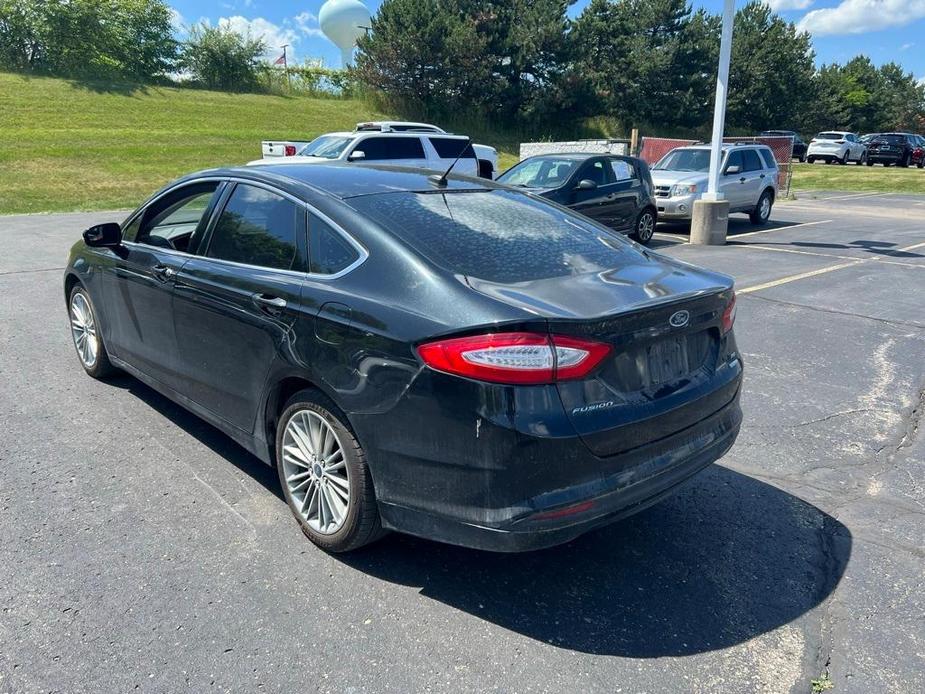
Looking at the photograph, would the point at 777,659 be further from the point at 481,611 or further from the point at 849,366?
the point at 849,366

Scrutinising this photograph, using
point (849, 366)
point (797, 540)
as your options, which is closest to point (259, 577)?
point (797, 540)

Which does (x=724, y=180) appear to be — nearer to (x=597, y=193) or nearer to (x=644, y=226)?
(x=644, y=226)

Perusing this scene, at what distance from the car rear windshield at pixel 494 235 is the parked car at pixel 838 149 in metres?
45.3

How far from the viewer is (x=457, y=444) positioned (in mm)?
2652

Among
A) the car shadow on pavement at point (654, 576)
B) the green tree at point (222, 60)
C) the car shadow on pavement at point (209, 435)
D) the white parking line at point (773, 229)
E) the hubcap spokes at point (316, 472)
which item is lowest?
the car shadow on pavement at point (654, 576)

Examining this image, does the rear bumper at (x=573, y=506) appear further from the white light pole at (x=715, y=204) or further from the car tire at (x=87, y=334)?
the white light pole at (x=715, y=204)

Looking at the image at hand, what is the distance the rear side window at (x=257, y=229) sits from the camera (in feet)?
11.6

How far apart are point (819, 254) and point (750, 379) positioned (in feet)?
25.1

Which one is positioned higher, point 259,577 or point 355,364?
point 355,364

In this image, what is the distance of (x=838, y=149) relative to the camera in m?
42.7

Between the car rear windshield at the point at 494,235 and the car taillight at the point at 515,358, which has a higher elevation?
the car rear windshield at the point at 494,235

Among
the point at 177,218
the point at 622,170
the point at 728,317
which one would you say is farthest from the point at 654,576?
the point at 622,170

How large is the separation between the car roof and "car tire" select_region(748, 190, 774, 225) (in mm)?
13752

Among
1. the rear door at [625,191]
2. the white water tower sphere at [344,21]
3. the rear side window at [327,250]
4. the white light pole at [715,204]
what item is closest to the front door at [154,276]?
the rear side window at [327,250]
